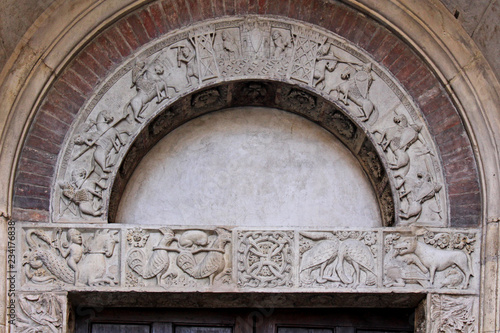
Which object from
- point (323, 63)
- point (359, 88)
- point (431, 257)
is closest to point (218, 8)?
point (323, 63)

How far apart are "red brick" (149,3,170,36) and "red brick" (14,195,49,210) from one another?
5.15 ft

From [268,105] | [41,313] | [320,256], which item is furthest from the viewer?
[268,105]

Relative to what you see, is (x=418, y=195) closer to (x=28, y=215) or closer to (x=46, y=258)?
(x=46, y=258)

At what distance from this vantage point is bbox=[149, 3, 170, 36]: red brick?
244 inches

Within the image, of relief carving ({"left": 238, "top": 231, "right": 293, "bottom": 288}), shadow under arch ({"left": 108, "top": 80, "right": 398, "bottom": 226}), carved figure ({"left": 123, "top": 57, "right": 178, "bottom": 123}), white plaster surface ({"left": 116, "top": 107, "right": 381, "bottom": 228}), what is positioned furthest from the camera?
white plaster surface ({"left": 116, "top": 107, "right": 381, "bottom": 228})

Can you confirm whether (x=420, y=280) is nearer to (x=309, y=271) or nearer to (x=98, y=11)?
(x=309, y=271)

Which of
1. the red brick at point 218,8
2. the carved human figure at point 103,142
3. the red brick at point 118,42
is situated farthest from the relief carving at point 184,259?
the red brick at point 218,8

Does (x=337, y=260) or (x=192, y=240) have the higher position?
(x=192, y=240)

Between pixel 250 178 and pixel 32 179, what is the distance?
5.54 feet

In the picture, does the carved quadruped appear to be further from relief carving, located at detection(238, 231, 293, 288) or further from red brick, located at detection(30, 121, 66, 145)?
relief carving, located at detection(238, 231, 293, 288)

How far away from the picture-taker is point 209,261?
5.82m

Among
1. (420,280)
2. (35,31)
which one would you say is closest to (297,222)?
(420,280)

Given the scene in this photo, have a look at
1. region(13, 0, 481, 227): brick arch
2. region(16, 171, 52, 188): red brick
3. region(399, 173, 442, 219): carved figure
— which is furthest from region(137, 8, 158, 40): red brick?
region(399, 173, 442, 219): carved figure

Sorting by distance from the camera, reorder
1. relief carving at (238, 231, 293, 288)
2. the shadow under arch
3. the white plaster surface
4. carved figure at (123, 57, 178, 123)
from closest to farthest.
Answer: relief carving at (238, 231, 293, 288)
carved figure at (123, 57, 178, 123)
the shadow under arch
the white plaster surface
